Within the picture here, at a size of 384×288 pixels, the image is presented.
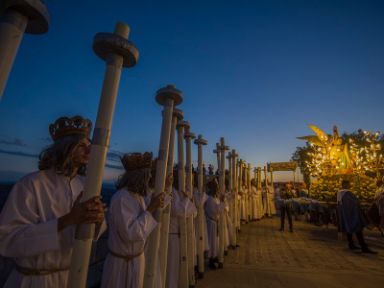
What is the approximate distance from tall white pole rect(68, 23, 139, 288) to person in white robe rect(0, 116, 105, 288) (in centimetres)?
9

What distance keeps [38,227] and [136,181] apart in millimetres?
1303

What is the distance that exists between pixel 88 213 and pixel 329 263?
6.68 meters

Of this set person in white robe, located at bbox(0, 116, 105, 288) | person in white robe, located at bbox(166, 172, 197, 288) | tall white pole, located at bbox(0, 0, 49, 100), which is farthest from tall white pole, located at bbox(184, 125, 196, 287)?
tall white pole, located at bbox(0, 0, 49, 100)

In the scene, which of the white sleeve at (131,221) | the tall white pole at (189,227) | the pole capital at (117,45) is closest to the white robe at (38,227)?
the white sleeve at (131,221)

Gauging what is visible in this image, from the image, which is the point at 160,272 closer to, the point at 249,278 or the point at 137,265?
the point at 137,265

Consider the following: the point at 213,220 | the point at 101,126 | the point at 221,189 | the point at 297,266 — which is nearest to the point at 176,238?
the point at 213,220

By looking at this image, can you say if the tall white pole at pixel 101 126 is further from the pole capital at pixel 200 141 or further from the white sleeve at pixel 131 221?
the pole capital at pixel 200 141

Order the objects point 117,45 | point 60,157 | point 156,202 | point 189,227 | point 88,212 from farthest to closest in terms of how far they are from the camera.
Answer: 1. point 189,227
2. point 156,202
3. point 60,157
4. point 117,45
5. point 88,212

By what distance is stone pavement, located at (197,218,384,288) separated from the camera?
14.5 feet

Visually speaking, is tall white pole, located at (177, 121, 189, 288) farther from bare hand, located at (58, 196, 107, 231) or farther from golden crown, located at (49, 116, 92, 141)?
bare hand, located at (58, 196, 107, 231)

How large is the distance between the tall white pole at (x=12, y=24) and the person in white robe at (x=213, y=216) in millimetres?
5222

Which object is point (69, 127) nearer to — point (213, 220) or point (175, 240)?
point (175, 240)

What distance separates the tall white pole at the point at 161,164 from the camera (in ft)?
7.78

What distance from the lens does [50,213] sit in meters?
1.62
